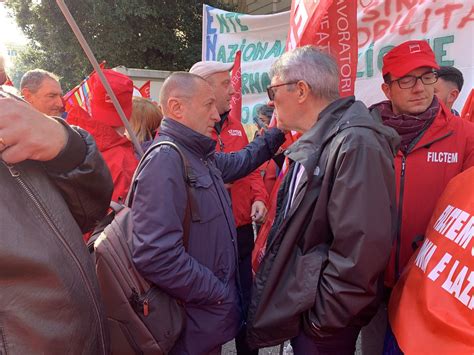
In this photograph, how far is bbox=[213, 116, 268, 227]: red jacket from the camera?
2.72 meters

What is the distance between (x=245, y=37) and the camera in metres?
4.82

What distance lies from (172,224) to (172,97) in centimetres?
63

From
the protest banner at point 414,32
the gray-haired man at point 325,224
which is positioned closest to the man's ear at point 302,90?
the gray-haired man at point 325,224

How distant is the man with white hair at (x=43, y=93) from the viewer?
10.8 feet

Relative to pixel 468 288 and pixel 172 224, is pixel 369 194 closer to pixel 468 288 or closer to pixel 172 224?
pixel 468 288

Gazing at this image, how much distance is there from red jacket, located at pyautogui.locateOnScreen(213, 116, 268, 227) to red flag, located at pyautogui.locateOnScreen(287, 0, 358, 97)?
763 mm

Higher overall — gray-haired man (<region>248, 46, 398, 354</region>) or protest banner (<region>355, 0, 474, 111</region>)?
protest banner (<region>355, 0, 474, 111</region>)

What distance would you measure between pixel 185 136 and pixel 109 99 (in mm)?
918

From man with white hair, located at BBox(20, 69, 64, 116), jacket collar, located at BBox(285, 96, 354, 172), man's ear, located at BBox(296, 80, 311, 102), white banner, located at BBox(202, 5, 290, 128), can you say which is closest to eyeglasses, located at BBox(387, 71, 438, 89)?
jacket collar, located at BBox(285, 96, 354, 172)

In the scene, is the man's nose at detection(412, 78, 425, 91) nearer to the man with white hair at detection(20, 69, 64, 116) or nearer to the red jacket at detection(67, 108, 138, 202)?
the red jacket at detection(67, 108, 138, 202)

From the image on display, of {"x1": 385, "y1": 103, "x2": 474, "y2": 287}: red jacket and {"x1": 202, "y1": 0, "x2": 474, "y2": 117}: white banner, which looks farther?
{"x1": 202, "y1": 0, "x2": 474, "y2": 117}: white banner

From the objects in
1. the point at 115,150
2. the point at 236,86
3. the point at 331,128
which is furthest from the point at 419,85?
the point at 236,86

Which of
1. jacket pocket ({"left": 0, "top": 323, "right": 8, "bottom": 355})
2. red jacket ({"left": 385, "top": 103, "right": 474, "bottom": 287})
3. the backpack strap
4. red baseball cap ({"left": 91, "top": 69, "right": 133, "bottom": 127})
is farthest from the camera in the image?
red baseball cap ({"left": 91, "top": 69, "right": 133, "bottom": 127})

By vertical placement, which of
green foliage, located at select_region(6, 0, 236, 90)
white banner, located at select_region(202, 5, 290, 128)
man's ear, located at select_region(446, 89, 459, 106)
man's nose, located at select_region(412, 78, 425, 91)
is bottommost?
man's ear, located at select_region(446, 89, 459, 106)
